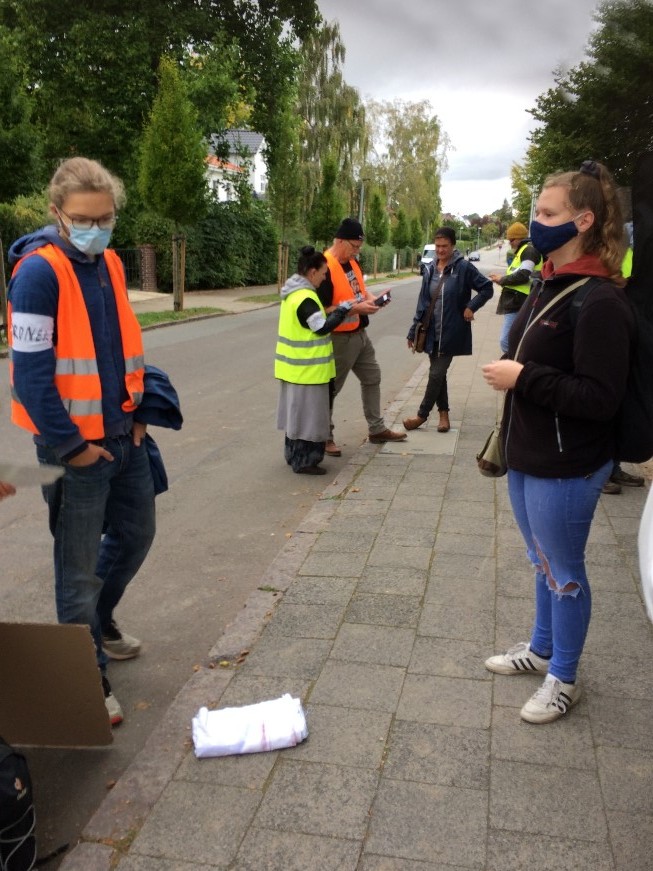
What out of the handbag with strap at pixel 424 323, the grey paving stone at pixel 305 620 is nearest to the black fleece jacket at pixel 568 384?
the grey paving stone at pixel 305 620

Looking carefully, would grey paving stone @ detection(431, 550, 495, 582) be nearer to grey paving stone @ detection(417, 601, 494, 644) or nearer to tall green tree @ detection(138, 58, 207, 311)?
grey paving stone @ detection(417, 601, 494, 644)

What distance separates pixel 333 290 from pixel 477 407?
3173mm

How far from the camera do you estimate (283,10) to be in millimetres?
30031

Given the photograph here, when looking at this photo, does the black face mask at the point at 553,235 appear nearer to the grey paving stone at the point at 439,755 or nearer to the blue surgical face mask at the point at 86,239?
the blue surgical face mask at the point at 86,239

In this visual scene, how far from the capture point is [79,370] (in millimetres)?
2693

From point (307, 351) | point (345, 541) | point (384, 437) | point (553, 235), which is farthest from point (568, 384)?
point (384, 437)

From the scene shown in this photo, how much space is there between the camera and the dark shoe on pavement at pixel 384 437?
7.47 meters

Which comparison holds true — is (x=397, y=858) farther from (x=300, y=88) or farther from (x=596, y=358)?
(x=300, y=88)

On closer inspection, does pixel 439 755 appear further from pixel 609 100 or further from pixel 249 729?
pixel 609 100

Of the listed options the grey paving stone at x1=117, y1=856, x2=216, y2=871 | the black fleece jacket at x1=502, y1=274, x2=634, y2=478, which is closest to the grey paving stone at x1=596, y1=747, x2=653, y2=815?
the black fleece jacket at x1=502, y1=274, x2=634, y2=478

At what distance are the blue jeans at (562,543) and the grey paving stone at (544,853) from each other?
0.74m

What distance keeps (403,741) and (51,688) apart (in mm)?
1208

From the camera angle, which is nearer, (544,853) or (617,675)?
(544,853)

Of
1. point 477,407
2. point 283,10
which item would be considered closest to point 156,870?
point 477,407
